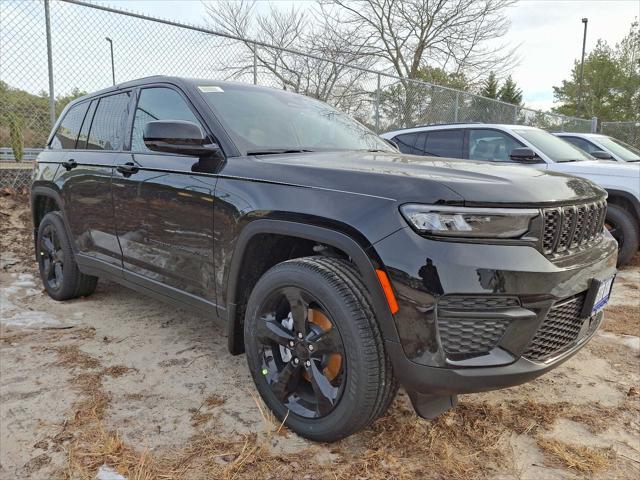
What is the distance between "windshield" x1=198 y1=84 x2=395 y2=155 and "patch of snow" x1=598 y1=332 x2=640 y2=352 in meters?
2.12

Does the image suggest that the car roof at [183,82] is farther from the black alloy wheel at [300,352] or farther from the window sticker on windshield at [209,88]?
the black alloy wheel at [300,352]

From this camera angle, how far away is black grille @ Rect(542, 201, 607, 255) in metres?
1.87

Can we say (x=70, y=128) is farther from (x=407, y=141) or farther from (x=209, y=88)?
(x=407, y=141)

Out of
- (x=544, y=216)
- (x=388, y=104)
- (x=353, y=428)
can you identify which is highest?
(x=388, y=104)

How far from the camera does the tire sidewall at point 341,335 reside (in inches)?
74.1

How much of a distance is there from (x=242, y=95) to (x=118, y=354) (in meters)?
1.84

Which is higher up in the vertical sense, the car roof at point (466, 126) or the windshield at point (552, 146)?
the car roof at point (466, 126)

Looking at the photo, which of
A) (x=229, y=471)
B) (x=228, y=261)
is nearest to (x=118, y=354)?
(x=228, y=261)

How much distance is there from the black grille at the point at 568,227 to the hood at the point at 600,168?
3.64 m

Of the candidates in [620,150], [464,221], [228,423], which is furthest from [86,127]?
[620,150]

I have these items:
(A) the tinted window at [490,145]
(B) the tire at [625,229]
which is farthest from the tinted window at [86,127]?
(B) the tire at [625,229]

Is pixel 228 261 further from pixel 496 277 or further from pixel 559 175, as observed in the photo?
pixel 559 175

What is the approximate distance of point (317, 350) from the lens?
2.04 metres

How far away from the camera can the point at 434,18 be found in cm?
2016
